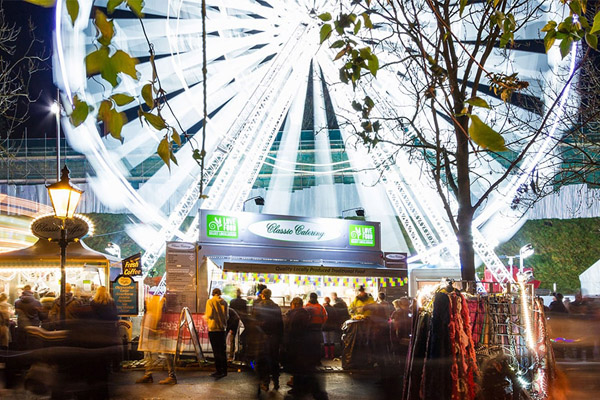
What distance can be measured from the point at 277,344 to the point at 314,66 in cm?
1030

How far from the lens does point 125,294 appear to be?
15.4m

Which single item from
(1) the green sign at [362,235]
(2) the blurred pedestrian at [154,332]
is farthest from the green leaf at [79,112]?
(1) the green sign at [362,235]

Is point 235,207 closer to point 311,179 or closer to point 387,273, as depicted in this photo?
point 387,273

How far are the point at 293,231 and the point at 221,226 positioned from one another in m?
Result: 1.99

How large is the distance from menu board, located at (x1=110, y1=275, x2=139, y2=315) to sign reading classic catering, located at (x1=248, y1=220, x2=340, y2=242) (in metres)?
3.26

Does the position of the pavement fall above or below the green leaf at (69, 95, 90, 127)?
below

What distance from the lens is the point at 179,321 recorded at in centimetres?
1321

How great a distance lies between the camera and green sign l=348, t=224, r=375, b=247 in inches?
720

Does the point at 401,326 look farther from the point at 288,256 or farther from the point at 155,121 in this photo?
the point at 155,121

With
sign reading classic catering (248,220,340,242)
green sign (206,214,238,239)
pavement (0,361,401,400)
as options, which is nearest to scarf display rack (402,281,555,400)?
pavement (0,361,401,400)

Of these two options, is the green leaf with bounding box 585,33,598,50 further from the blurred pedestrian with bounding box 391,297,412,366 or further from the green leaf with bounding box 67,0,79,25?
the blurred pedestrian with bounding box 391,297,412,366

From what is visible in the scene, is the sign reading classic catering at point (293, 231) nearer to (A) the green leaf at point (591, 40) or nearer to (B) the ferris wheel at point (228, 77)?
(B) the ferris wheel at point (228, 77)

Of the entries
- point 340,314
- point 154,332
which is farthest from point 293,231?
point 154,332

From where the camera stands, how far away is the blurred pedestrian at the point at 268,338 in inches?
420
